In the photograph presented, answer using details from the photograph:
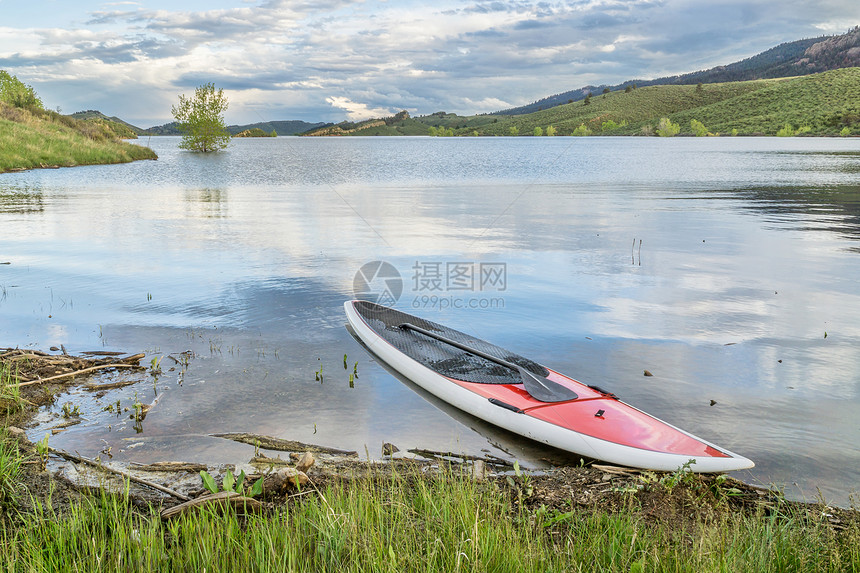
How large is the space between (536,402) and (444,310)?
4332mm

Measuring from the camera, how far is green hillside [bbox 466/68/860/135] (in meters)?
111

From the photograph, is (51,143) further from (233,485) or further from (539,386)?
(233,485)

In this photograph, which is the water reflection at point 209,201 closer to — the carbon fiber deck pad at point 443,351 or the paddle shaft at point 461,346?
the carbon fiber deck pad at point 443,351

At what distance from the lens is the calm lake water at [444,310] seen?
19.0ft

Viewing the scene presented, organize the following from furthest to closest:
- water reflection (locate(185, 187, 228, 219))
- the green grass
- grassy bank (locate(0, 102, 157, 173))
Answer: grassy bank (locate(0, 102, 157, 173)) → water reflection (locate(185, 187, 228, 219)) → the green grass

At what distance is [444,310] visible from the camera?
1002 centimetres

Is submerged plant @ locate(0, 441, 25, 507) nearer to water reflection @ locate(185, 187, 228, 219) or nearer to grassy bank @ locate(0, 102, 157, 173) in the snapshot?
water reflection @ locate(185, 187, 228, 219)

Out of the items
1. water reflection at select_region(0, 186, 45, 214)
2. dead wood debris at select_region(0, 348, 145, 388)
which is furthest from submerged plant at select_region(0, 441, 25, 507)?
water reflection at select_region(0, 186, 45, 214)

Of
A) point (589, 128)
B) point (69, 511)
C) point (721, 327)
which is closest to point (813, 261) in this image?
point (721, 327)

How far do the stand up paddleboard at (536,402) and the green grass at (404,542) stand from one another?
1003 millimetres

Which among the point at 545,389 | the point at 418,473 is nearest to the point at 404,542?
the point at 418,473

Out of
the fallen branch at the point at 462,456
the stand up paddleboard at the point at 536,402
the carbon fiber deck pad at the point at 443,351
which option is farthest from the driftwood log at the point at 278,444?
the carbon fiber deck pad at the point at 443,351

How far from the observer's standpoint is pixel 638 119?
150 meters

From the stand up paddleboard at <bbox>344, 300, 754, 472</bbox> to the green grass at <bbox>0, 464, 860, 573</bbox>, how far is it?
1003 millimetres
